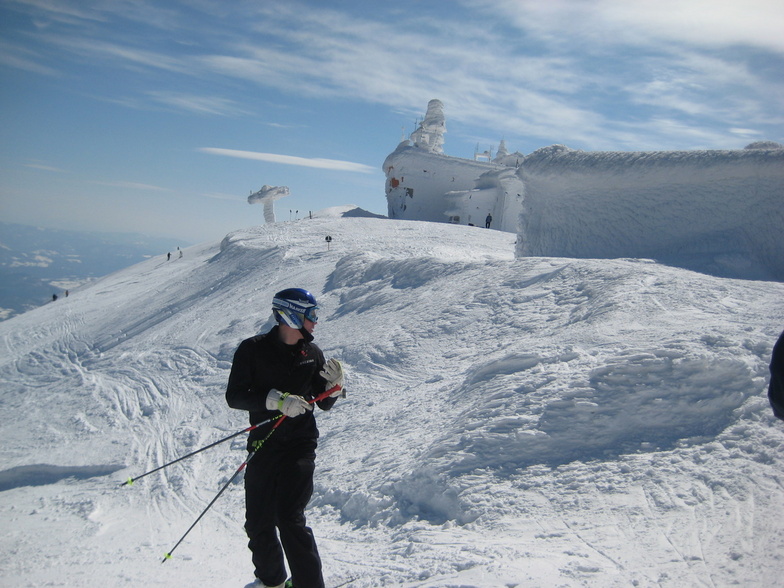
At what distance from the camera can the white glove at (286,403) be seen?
11.0ft

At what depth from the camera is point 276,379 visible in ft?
11.9

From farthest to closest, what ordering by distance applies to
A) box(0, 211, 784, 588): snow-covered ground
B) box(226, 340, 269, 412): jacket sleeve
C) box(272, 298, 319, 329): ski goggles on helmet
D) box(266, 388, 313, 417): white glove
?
1. box(0, 211, 784, 588): snow-covered ground
2. box(272, 298, 319, 329): ski goggles on helmet
3. box(226, 340, 269, 412): jacket sleeve
4. box(266, 388, 313, 417): white glove

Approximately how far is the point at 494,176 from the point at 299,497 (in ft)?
104

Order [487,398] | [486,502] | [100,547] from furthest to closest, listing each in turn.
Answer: [487,398] < [100,547] < [486,502]

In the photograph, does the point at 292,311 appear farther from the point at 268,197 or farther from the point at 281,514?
the point at 268,197

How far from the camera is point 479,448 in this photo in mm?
5125

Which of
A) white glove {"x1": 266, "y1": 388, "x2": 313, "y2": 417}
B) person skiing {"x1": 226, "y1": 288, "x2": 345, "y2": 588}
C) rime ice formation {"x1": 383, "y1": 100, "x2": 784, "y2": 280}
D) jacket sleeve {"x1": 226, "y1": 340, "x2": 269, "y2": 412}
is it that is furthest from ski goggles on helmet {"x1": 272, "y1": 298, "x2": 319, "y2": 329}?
rime ice formation {"x1": 383, "y1": 100, "x2": 784, "y2": 280}

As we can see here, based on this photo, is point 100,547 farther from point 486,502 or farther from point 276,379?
point 486,502

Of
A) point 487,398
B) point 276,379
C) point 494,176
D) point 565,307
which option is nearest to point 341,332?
point 565,307

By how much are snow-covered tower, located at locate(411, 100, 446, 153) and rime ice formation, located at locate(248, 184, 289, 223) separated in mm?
10556

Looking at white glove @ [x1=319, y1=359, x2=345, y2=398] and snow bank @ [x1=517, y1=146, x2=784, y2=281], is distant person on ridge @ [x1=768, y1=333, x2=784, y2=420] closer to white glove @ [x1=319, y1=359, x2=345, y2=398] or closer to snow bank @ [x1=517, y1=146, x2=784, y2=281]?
white glove @ [x1=319, y1=359, x2=345, y2=398]

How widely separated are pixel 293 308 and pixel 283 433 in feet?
2.73

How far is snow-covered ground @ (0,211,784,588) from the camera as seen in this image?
376 cm

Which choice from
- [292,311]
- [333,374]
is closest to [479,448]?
[333,374]
